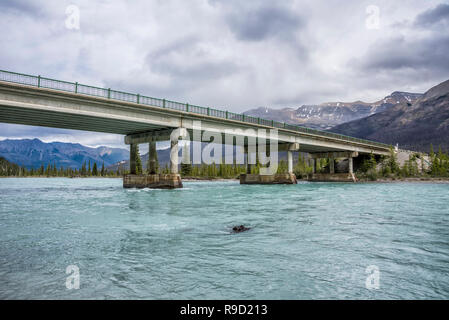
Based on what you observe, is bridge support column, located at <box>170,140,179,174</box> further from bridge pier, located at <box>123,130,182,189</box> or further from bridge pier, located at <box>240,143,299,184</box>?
bridge pier, located at <box>240,143,299,184</box>

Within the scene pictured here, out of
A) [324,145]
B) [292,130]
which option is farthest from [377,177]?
[292,130]

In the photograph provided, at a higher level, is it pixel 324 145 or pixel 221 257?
pixel 324 145

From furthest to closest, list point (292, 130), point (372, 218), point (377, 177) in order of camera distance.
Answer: point (377, 177) < point (292, 130) < point (372, 218)

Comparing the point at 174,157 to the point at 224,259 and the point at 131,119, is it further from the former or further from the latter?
the point at 224,259

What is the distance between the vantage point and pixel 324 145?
238 ft
